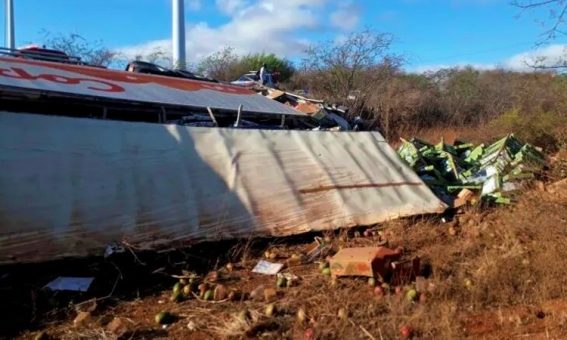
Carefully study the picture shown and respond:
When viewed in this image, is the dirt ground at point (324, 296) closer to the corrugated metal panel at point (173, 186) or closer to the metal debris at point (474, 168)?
the corrugated metal panel at point (173, 186)

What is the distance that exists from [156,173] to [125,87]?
249cm

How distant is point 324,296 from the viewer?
4691 millimetres

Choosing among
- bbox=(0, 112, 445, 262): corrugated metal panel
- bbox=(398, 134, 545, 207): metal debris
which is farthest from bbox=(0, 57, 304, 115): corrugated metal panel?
bbox=(398, 134, 545, 207): metal debris

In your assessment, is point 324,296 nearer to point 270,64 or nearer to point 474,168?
point 474,168

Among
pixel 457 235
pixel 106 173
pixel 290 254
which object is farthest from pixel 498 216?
pixel 106 173

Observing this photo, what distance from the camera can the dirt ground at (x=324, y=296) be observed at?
4.04 meters

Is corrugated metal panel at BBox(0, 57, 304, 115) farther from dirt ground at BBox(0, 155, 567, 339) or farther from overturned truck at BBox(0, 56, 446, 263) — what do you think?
dirt ground at BBox(0, 155, 567, 339)

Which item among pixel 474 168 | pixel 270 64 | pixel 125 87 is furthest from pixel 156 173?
pixel 270 64

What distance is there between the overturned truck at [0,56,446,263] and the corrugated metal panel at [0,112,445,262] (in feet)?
0.04

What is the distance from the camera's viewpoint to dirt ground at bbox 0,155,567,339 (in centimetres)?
404

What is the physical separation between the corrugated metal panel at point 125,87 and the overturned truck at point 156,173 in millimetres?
35

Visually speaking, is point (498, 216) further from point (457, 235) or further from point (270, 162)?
point (270, 162)

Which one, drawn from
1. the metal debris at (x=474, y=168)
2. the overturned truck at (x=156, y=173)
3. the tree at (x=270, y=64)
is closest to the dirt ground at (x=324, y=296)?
the overturned truck at (x=156, y=173)

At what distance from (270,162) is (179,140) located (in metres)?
1.09
